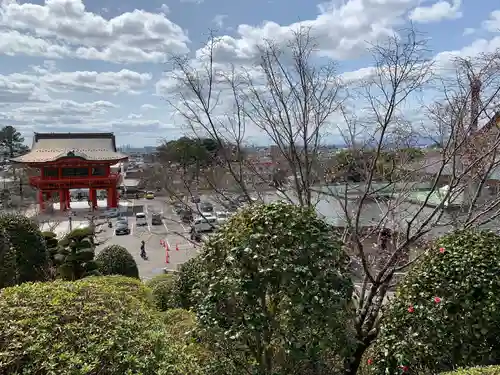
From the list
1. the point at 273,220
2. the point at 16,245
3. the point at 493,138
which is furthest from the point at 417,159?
the point at 16,245

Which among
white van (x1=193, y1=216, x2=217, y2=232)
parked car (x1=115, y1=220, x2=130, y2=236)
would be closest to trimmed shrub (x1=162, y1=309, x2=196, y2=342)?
white van (x1=193, y1=216, x2=217, y2=232)

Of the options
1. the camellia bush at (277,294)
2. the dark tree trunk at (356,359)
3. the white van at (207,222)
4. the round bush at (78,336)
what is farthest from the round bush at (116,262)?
the camellia bush at (277,294)

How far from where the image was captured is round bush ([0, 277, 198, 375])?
2.32 meters

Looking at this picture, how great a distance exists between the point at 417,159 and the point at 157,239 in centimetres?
2082

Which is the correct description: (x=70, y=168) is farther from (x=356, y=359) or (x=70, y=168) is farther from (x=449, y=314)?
(x=449, y=314)

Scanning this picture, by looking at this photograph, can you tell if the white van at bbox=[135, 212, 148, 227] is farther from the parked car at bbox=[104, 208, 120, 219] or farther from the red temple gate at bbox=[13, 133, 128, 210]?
the red temple gate at bbox=[13, 133, 128, 210]

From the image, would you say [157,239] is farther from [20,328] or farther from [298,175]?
[20,328]

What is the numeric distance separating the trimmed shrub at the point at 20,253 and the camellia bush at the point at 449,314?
5672 millimetres

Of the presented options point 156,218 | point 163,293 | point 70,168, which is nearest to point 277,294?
point 163,293

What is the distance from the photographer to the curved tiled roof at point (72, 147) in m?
32.8

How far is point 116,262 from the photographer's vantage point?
9.60 meters

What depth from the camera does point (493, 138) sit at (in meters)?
4.37

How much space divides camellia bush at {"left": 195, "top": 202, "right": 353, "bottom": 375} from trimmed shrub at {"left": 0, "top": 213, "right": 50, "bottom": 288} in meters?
4.79

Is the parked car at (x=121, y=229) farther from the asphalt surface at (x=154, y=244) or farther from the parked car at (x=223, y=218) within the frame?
the parked car at (x=223, y=218)
